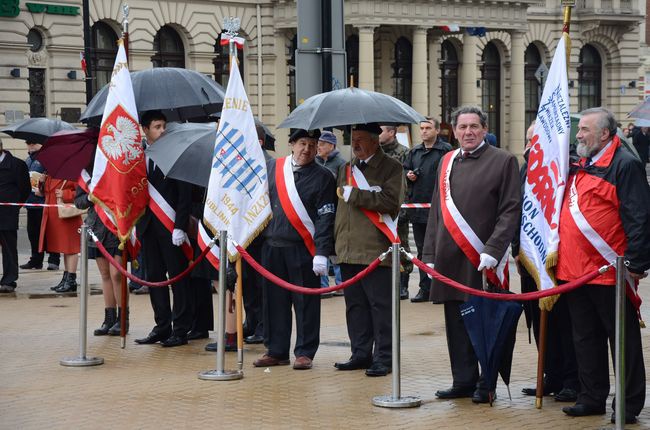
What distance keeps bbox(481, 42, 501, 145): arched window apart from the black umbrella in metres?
50.1

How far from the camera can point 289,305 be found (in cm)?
1075

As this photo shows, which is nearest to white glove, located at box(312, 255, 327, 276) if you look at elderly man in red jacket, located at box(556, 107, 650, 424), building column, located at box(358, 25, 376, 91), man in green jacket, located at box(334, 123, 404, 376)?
man in green jacket, located at box(334, 123, 404, 376)

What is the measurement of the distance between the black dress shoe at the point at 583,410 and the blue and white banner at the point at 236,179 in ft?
10.2

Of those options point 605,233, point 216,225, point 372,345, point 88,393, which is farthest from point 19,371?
point 605,233

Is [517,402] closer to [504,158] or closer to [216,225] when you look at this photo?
[504,158]

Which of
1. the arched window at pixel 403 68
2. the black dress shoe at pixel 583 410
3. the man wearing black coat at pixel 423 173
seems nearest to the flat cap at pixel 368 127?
the black dress shoe at pixel 583 410

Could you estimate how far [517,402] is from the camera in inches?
358

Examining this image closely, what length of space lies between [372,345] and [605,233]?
9.06ft

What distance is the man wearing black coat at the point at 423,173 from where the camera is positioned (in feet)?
47.8

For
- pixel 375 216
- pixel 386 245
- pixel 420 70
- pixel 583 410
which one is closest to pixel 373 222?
pixel 375 216

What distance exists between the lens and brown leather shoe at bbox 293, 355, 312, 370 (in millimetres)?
10500

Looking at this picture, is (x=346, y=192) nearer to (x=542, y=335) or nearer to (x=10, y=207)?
(x=542, y=335)

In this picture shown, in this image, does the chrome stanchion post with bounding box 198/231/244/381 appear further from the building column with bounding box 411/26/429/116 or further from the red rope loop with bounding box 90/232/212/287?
the building column with bounding box 411/26/429/116

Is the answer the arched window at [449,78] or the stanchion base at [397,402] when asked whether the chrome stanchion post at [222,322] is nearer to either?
the stanchion base at [397,402]
